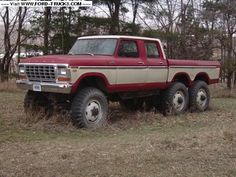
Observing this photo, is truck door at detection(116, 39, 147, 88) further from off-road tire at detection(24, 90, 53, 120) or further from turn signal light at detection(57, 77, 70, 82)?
off-road tire at detection(24, 90, 53, 120)

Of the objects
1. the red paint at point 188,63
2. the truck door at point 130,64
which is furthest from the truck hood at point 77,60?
the red paint at point 188,63

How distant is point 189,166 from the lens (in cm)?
604

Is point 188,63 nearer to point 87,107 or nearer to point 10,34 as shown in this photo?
point 87,107

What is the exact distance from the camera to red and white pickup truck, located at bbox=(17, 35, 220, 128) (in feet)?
30.7

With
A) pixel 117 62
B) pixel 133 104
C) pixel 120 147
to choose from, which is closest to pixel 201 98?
pixel 133 104

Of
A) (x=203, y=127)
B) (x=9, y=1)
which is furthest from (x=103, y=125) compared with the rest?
(x=9, y=1)

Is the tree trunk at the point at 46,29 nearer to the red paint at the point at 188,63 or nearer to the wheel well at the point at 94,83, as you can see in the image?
the red paint at the point at 188,63

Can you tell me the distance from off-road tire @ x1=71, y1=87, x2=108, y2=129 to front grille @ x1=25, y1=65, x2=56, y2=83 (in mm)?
635

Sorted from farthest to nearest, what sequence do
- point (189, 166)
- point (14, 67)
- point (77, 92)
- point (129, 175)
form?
point (14, 67) < point (77, 92) < point (189, 166) < point (129, 175)

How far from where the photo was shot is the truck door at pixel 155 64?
11.1 meters

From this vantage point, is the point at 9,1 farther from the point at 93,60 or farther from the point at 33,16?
the point at 93,60

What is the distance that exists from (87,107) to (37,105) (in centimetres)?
139

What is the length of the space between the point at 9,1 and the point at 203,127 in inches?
656

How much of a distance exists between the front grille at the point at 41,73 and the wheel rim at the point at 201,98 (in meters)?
4.82
